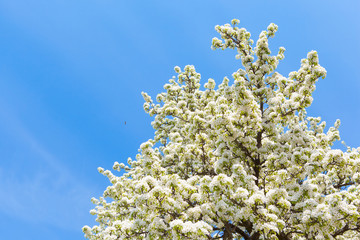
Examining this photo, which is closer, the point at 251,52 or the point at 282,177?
the point at 282,177

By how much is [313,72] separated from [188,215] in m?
9.20

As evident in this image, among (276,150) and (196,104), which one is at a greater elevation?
(196,104)

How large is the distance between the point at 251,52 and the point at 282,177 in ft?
28.1

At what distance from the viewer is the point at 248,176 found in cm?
1195

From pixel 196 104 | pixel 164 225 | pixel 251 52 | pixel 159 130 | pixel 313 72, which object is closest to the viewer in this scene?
pixel 164 225

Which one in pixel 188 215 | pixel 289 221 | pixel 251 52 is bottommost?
pixel 289 221

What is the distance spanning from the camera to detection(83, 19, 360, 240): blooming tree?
1092cm

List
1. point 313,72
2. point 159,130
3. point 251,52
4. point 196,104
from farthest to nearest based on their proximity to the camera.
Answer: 1. point 159,130
2. point 196,104
3. point 251,52
4. point 313,72

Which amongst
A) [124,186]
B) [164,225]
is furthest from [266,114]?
[124,186]

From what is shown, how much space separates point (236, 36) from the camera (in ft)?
60.2

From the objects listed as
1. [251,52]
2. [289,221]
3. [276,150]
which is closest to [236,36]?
[251,52]

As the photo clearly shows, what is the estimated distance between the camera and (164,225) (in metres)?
11.6

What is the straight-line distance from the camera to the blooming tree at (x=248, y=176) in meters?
10.9

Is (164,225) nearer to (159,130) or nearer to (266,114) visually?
(266,114)
